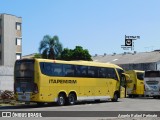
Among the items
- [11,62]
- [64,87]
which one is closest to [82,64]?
[64,87]

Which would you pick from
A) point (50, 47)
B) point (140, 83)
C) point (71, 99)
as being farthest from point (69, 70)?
point (50, 47)

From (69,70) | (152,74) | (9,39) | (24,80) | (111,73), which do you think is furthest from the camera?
(9,39)

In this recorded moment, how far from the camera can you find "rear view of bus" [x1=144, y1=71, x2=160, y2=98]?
40969mm

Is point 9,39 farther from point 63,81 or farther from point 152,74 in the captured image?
point 63,81

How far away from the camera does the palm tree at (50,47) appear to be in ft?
279

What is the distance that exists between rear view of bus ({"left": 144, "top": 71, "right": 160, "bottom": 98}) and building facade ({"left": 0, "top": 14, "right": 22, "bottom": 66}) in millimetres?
37273

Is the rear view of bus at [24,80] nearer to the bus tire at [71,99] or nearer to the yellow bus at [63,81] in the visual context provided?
the yellow bus at [63,81]

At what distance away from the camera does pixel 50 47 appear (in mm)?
84938

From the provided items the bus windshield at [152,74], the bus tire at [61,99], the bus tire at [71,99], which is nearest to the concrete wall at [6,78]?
the bus tire at [71,99]

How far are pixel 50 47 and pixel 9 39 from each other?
41.9 feet

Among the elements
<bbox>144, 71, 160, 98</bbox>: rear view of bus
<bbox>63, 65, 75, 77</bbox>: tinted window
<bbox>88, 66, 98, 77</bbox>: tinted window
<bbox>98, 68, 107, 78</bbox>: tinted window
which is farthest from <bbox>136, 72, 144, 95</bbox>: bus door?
<bbox>63, 65, 75, 77</bbox>: tinted window

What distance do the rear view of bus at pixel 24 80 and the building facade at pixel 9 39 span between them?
155 ft

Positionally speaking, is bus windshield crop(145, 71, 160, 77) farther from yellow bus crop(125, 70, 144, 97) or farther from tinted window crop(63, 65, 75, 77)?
tinted window crop(63, 65, 75, 77)

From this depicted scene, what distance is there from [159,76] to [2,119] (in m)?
26.2
